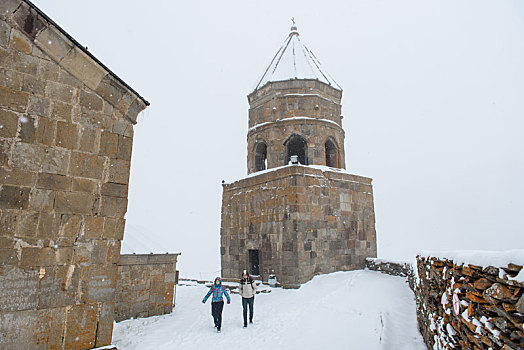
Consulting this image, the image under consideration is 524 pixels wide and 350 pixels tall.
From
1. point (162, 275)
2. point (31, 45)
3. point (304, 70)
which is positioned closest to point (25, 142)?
point (31, 45)

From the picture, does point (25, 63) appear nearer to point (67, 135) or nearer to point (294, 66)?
point (67, 135)

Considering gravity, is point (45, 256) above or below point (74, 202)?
below

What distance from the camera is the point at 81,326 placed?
4461 mm

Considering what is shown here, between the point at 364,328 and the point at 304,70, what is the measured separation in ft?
34.8

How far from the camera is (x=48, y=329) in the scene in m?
4.19

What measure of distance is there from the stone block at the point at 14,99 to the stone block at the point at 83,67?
0.74 metres

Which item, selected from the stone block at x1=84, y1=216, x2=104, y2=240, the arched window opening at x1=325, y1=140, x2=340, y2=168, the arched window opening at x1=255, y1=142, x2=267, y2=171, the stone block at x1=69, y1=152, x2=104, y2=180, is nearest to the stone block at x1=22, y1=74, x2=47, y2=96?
the stone block at x1=69, y1=152, x2=104, y2=180

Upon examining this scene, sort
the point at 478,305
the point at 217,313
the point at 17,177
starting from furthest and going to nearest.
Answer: the point at 217,313, the point at 17,177, the point at 478,305

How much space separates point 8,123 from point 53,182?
0.92 m

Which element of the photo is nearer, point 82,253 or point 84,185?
point 82,253

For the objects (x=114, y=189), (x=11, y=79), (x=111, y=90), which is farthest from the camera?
(x=111, y=90)

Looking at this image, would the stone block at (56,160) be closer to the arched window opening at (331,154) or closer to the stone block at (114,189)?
the stone block at (114,189)

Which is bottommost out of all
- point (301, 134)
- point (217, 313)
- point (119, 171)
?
point (217, 313)

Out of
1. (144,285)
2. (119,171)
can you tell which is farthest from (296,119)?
(119,171)
